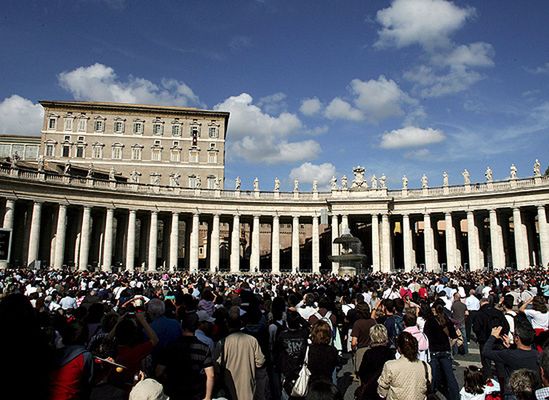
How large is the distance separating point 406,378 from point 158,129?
77739mm

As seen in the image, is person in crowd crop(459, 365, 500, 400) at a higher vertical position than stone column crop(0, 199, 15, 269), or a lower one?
lower

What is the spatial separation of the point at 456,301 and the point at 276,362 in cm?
931

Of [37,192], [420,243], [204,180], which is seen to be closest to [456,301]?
[37,192]

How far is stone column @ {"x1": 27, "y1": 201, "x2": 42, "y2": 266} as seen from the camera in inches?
1850

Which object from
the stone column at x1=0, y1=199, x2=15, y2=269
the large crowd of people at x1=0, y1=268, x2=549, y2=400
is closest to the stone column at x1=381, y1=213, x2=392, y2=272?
the stone column at x1=0, y1=199, x2=15, y2=269

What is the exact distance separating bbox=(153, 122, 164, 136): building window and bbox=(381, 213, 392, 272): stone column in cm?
4153

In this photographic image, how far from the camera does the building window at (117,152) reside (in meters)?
77.1

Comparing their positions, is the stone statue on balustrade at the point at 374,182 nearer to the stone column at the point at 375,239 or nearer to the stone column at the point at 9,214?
the stone column at the point at 375,239

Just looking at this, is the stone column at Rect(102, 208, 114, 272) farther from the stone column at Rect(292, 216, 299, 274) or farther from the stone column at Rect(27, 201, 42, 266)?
the stone column at Rect(292, 216, 299, 274)

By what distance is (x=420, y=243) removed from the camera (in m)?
74.7

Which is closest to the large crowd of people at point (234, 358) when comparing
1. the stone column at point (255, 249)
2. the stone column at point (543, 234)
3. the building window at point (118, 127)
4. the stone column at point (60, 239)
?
the stone column at point (60, 239)

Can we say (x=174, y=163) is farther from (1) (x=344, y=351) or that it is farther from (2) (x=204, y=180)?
(1) (x=344, y=351)

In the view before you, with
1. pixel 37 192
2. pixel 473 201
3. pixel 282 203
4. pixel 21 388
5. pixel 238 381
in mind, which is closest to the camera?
pixel 21 388

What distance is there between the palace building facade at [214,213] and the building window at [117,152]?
17 centimetres
